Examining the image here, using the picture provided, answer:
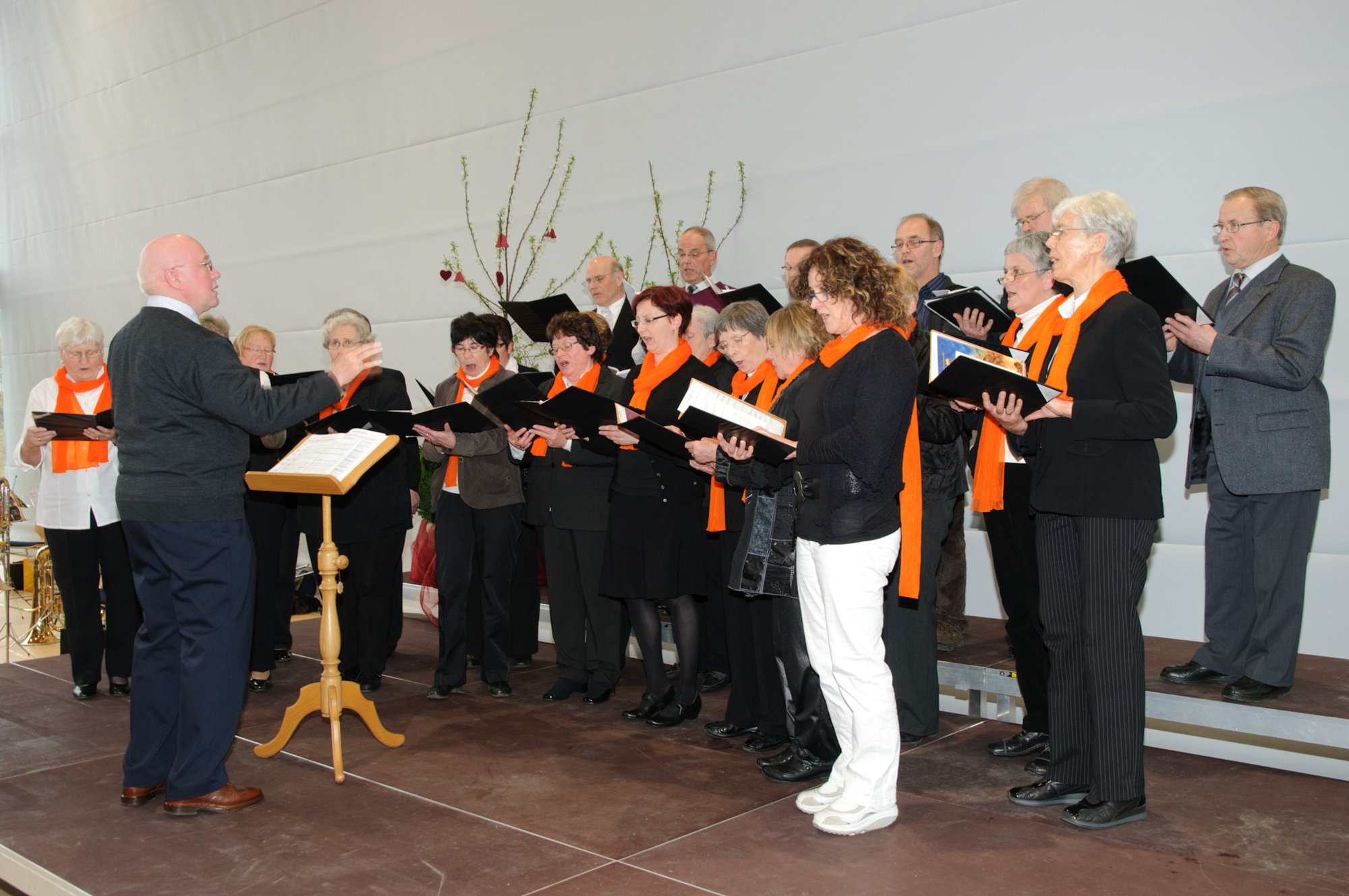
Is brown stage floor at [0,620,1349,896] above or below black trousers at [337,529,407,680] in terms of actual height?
below

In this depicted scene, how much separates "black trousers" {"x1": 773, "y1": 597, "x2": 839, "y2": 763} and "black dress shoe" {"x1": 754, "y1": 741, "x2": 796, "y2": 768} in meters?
0.03

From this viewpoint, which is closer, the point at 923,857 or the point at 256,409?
the point at 923,857

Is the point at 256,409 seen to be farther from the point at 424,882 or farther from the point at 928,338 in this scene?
the point at 928,338

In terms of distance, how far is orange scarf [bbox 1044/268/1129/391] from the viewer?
277 centimetres

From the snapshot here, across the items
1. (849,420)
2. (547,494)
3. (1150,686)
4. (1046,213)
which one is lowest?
(1150,686)

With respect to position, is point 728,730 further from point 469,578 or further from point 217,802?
point 217,802

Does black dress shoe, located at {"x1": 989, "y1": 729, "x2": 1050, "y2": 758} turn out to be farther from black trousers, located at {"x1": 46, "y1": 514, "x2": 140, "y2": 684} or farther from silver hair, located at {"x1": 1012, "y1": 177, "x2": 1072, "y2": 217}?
black trousers, located at {"x1": 46, "y1": 514, "x2": 140, "y2": 684}

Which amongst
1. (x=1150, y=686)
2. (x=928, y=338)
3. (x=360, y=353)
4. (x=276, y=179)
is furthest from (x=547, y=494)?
(x=276, y=179)

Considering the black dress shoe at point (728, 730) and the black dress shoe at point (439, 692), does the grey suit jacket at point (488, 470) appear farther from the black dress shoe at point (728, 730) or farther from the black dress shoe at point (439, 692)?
the black dress shoe at point (728, 730)

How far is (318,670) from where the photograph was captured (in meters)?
5.02

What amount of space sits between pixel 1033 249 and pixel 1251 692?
1.48m

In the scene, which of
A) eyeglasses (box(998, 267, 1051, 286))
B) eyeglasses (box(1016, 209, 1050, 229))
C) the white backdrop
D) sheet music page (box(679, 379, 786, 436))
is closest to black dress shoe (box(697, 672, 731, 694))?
the white backdrop

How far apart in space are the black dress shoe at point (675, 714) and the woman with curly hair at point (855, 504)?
3.52 ft

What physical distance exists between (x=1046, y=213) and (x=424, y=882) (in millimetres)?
2805
